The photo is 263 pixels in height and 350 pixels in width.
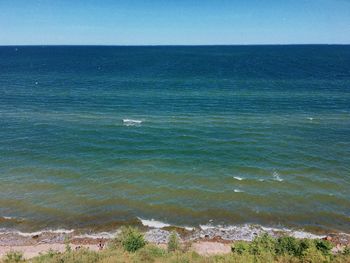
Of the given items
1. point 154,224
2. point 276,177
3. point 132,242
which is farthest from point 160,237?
point 276,177

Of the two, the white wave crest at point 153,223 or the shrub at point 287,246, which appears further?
the white wave crest at point 153,223

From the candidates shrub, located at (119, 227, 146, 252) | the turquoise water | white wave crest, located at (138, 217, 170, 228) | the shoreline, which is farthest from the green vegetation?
the turquoise water

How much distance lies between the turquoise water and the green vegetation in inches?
275

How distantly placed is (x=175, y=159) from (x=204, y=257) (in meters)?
22.6

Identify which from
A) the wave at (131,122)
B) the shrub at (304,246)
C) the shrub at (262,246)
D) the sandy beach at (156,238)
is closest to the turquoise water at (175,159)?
the wave at (131,122)

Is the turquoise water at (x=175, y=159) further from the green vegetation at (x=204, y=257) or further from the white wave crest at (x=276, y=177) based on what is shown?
the green vegetation at (x=204, y=257)

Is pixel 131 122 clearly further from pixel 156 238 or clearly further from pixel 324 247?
pixel 324 247

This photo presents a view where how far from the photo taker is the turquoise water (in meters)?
32.6

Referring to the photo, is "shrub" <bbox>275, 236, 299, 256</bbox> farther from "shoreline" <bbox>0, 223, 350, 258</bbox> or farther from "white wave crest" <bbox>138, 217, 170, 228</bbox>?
"white wave crest" <bbox>138, 217, 170, 228</bbox>

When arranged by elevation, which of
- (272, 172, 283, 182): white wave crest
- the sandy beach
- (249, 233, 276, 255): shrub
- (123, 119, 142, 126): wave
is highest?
(123, 119, 142, 126): wave

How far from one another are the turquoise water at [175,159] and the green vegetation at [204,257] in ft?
22.9

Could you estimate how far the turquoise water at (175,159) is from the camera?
32625mm

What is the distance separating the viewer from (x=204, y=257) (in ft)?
71.9

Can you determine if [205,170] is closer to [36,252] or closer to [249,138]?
[249,138]
